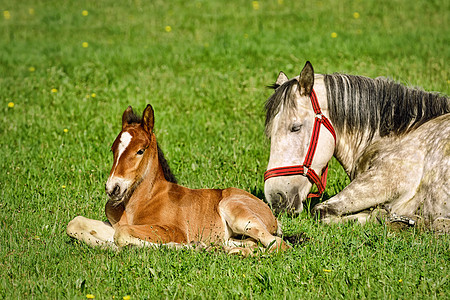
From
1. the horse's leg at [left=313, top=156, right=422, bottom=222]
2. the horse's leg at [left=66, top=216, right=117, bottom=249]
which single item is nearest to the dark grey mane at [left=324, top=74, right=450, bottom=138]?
the horse's leg at [left=313, top=156, right=422, bottom=222]

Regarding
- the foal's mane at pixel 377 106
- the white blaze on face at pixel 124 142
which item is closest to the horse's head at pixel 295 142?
the foal's mane at pixel 377 106

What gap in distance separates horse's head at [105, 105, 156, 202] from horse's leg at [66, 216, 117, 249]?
459mm

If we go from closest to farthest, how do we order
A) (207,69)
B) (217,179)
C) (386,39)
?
(217,179) < (207,69) < (386,39)

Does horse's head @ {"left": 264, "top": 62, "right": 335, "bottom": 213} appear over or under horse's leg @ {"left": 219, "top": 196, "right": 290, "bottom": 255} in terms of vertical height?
over

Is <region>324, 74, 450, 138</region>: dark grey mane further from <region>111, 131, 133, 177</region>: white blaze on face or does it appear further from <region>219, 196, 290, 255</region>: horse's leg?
<region>111, 131, 133, 177</region>: white blaze on face

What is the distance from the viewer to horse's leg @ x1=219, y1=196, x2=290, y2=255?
470cm

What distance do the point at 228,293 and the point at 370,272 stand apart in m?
1.17

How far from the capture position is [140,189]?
507 cm

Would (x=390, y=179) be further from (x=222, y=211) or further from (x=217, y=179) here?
(x=217, y=179)

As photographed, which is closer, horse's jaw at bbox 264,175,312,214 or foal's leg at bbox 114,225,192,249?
foal's leg at bbox 114,225,192,249

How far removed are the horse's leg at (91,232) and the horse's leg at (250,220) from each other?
111 cm

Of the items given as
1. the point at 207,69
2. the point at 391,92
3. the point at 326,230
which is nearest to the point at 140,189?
the point at 326,230

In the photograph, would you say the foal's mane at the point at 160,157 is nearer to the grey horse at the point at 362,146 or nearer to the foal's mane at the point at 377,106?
the grey horse at the point at 362,146

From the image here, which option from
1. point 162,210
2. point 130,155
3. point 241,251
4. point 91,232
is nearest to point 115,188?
point 130,155
